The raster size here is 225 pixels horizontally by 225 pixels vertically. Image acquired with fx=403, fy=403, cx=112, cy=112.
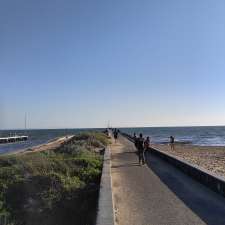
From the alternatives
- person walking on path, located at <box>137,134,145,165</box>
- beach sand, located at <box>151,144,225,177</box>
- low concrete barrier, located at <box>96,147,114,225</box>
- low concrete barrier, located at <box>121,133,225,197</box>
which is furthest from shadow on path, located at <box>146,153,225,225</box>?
person walking on path, located at <box>137,134,145,165</box>

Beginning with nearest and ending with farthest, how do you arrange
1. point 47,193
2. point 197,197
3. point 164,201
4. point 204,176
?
point 164,201 → point 197,197 → point 47,193 → point 204,176

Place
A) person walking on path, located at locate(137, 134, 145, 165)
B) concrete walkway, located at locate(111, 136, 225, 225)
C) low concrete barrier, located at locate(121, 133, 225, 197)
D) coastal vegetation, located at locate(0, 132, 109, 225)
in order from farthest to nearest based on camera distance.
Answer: person walking on path, located at locate(137, 134, 145, 165) < low concrete barrier, located at locate(121, 133, 225, 197) < coastal vegetation, located at locate(0, 132, 109, 225) < concrete walkway, located at locate(111, 136, 225, 225)

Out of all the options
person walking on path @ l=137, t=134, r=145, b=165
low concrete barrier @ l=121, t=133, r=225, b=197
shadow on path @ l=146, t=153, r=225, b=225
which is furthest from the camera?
person walking on path @ l=137, t=134, r=145, b=165

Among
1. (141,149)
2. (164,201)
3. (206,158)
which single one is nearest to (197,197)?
(164,201)

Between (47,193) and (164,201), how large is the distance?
3681 mm

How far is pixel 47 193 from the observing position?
11742 mm

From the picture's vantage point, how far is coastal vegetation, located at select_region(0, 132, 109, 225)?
33.9 feet

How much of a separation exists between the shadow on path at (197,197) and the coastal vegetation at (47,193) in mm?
2290

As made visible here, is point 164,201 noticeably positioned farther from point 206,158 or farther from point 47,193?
Result: point 206,158

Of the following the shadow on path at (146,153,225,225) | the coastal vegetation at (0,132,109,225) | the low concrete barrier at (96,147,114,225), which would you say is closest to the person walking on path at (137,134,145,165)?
the shadow on path at (146,153,225,225)

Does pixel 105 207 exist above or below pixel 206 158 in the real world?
above

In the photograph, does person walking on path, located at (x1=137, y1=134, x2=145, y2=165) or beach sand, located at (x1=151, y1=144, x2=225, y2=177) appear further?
person walking on path, located at (x1=137, y1=134, x2=145, y2=165)

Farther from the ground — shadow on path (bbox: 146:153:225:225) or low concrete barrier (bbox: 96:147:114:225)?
low concrete barrier (bbox: 96:147:114:225)

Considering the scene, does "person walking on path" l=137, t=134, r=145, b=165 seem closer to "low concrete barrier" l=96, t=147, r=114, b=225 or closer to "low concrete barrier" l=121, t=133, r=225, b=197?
"low concrete barrier" l=121, t=133, r=225, b=197
